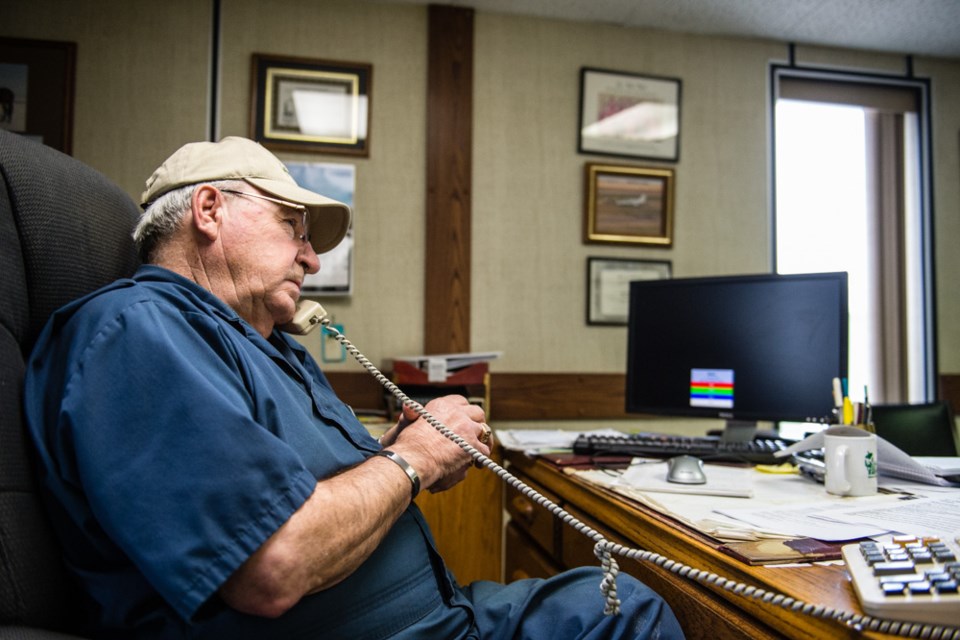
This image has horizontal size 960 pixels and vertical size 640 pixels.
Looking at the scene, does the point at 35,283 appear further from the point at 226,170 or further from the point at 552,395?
the point at 552,395

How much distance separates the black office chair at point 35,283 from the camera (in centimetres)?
70

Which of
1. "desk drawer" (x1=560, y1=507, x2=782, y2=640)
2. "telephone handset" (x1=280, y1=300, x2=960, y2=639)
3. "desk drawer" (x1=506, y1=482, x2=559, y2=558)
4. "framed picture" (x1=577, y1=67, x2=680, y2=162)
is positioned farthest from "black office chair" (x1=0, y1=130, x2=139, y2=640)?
"framed picture" (x1=577, y1=67, x2=680, y2=162)

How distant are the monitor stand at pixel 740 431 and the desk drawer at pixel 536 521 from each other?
0.56 meters

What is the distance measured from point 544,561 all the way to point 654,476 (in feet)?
1.25

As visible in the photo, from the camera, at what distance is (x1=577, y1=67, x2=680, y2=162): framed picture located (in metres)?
2.67

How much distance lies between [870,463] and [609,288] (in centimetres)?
160

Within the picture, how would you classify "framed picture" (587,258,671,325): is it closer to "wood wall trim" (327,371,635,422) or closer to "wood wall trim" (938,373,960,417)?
"wood wall trim" (327,371,635,422)

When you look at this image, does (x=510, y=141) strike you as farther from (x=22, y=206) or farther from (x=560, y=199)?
(x=22, y=206)

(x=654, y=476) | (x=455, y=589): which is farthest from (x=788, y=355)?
(x=455, y=589)

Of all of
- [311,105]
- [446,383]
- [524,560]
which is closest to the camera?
[524,560]

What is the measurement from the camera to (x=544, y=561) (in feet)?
4.89

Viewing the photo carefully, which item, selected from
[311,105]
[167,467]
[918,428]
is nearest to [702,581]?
[167,467]

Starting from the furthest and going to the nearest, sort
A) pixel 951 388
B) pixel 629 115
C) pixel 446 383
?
1. pixel 951 388
2. pixel 629 115
3. pixel 446 383

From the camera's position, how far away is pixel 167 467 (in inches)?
26.7
